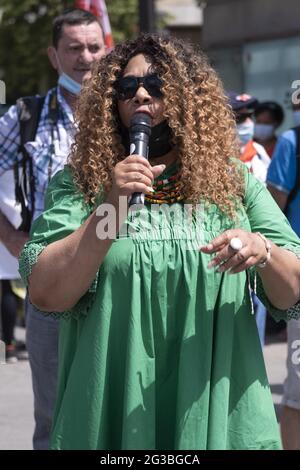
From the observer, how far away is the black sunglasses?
3.12 meters

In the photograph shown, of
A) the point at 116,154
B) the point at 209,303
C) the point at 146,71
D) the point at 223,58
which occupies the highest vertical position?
the point at 223,58

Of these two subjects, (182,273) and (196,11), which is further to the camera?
(196,11)

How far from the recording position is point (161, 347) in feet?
9.95

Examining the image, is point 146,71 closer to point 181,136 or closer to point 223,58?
point 181,136

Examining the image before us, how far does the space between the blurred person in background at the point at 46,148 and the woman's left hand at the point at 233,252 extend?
1879 mm

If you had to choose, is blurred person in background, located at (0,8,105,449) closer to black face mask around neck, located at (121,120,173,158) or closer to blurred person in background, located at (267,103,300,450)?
blurred person in background, located at (267,103,300,450)

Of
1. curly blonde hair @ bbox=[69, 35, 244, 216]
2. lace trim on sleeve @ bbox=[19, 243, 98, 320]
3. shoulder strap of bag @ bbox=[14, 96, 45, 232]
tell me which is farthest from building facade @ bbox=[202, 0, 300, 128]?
lace trim on sleeve @ bbox=[19, 243, 98, 320]

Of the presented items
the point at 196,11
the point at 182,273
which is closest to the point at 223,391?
the point at 182,273

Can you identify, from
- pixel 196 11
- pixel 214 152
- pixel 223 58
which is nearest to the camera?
pixel 214 152

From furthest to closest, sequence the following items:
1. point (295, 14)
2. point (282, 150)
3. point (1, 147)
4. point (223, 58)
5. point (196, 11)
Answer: point (196, 11) < point (223, 58) < point (295, 14) < point (282, 150) < point (1, 147)

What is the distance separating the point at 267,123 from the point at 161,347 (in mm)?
8223

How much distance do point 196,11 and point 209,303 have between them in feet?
82.6

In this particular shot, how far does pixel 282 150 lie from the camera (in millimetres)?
5473

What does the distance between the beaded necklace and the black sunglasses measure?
24 cm
